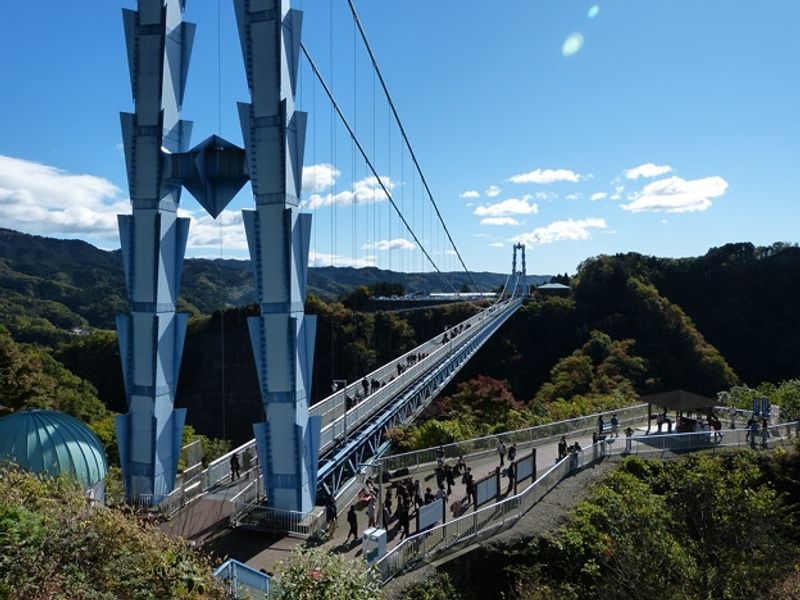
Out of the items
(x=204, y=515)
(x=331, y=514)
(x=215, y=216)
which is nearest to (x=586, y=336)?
(x=331, y=514)

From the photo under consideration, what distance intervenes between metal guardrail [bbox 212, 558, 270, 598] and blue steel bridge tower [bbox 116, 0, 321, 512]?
4.01 meters

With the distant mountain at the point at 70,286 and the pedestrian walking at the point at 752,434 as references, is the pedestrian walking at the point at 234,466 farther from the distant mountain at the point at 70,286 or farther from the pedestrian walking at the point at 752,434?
the distant mountain at the point at 70,286

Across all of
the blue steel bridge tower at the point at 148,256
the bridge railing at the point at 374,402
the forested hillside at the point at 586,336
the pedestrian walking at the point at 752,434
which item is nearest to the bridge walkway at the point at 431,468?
the bridge railing at the point at 374,402

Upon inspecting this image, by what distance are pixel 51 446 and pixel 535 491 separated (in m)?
9.60

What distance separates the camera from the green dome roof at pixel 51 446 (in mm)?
10836

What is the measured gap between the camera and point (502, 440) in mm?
17797

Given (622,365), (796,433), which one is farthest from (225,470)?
(622,365)

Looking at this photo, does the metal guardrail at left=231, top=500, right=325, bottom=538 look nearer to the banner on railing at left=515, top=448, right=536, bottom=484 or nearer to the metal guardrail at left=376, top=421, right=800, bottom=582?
the metal guardrail at left=376, top=421, right=800, bottom=582

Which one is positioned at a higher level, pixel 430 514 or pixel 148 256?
pixel 148 256

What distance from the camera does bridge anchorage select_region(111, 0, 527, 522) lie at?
12.3 m

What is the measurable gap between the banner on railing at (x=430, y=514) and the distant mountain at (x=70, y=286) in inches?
2411

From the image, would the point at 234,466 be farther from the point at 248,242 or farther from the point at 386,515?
the point at 248,242

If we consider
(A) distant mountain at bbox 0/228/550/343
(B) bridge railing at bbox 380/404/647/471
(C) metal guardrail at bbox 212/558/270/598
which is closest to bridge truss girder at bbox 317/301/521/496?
(B) bridge railing at bbox 380/404/647/471

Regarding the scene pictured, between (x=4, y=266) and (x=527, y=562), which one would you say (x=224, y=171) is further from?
(x=4, y=266)
